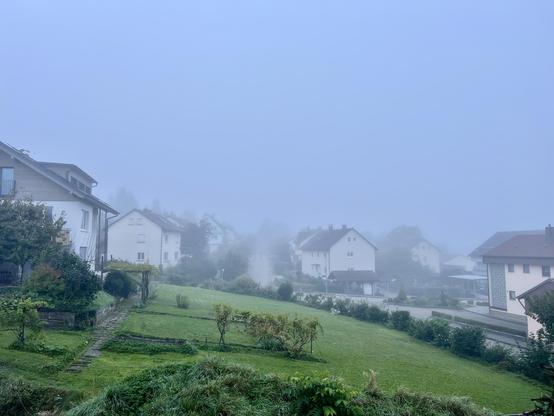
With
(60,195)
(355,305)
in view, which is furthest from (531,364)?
(60,195)

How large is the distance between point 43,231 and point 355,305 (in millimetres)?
22892

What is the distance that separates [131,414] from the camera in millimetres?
6512

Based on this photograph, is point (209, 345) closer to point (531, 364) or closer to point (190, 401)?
point (190, 401)

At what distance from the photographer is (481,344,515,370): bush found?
1864 centimetres

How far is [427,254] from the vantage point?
78.8m

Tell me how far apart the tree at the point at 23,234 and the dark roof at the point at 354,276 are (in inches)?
1707

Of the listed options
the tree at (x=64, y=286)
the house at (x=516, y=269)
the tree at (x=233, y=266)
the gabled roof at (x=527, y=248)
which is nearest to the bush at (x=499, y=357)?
the house at (x=516, y=269)

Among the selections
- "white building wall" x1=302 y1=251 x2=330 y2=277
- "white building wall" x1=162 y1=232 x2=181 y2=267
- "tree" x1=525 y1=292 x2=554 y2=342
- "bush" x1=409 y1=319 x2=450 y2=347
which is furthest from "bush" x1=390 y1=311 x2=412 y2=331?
"white building wall" x1=162 y1=232 x2=181 y2=267

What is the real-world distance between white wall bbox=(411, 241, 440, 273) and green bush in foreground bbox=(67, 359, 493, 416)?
7438cm

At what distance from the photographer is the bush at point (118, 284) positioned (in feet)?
81.6

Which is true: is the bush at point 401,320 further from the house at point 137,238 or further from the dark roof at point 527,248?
the house at point 137,238

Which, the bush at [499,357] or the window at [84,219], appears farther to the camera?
the window at [84,219]

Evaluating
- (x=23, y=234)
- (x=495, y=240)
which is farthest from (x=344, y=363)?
(x=495, y=240)

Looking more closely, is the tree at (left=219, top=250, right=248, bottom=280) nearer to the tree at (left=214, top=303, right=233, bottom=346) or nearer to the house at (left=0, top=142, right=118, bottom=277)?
the house at (left=0, top=142, right=118, bottom=277)
